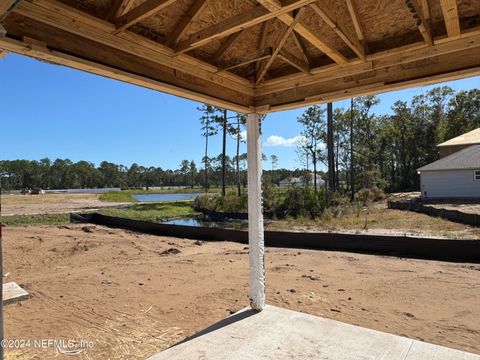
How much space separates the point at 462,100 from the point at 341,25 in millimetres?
39444

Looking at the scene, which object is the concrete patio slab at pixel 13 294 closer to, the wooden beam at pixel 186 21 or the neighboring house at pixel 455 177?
the wooden beam at pixel 186 21

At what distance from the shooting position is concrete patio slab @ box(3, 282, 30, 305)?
422 centimetres

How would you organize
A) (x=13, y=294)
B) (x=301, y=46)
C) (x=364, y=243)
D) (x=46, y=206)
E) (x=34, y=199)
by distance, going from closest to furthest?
(x=301, y=46) → (x=13, y=294) → (x=364, y=243) → (x=46, y=206) → (x=34, y=199)

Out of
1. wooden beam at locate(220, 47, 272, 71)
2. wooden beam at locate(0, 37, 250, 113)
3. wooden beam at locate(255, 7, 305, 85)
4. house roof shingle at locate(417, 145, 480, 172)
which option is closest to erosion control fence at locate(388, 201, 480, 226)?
house roof shingle at locate(417, 145, 480, 172)

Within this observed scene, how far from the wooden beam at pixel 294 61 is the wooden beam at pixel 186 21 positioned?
2.87ft

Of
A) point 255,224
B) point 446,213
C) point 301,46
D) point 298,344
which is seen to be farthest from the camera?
point 446,213

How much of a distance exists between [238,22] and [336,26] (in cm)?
76

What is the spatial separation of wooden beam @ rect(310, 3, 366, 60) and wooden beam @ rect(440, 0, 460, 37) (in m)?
0.63

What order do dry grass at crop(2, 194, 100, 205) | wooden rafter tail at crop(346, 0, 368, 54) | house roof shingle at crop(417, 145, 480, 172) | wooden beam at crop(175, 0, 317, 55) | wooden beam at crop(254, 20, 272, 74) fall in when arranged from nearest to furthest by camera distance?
wooden beam at crop(175, 0, 317, 55), wooden rafter tail at crop(346, 0, 368, 54), wooden beam at crop(254, 20, 272, 74), house roof shingle at crop(417, 145, 480, 172), dry grass at crop(2, 194, 100, 205)

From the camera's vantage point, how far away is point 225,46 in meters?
2.91

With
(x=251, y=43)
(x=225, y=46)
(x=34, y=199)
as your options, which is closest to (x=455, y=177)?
(x=251, y=43)

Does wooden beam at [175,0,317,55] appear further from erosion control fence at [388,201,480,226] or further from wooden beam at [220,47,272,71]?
erosion control fence at [388,201,480,226]

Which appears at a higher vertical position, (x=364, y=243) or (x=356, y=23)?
(x=356, y=23)

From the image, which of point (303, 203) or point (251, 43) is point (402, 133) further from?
point (251, 43)
